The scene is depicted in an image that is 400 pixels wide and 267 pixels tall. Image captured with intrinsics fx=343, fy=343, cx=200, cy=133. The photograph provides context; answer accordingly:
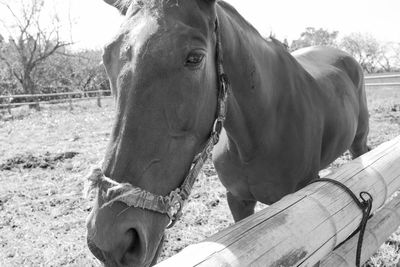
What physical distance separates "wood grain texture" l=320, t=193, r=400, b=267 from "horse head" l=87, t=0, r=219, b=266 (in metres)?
1.00

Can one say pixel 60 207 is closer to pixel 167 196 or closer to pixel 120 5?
pixel 120 5

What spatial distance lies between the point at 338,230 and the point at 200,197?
322 cm

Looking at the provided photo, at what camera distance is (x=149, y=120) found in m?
1.34

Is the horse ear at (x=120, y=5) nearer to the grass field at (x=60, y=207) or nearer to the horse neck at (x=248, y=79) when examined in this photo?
the horse neck at (x=248, y=79)

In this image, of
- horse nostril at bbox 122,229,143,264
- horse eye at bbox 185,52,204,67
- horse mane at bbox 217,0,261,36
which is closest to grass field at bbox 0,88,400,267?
horse nostril at bbox 122,229,143,264

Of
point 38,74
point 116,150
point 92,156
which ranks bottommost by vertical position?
point 38,74

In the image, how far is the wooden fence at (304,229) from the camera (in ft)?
3.40

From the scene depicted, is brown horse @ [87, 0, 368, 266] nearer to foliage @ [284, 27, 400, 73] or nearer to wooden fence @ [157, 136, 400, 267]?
wooden fence @ [157, 136, 400, 267]

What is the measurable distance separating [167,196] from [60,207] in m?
3.53

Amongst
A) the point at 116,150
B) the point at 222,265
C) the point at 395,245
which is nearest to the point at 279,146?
the point at 116,150

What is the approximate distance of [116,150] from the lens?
4.39 feet

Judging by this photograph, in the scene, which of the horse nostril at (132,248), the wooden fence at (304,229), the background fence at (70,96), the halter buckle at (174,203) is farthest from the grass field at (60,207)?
the background fence at (70,96)

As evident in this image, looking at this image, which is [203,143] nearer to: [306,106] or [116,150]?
[116,150]

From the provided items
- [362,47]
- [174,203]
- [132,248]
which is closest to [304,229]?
[174,203]
